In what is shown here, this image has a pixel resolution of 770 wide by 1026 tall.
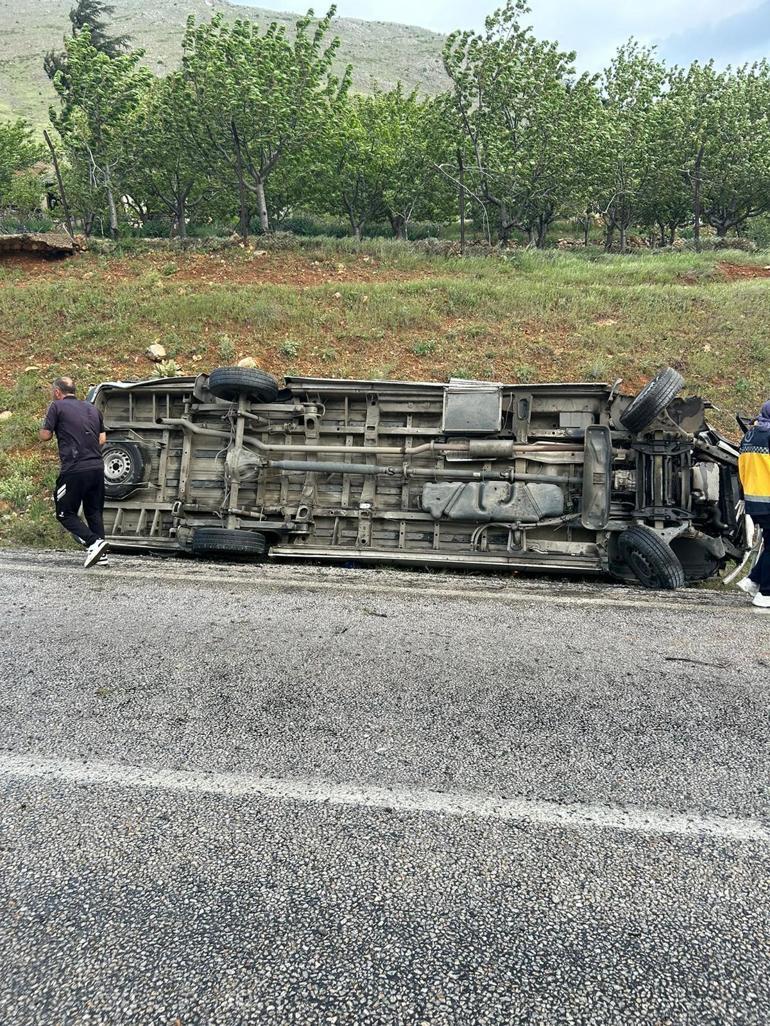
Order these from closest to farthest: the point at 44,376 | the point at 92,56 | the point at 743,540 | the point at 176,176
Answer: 1. the point at 743,540
2. the point at 44,376
3. the point at 92,56
4. the point at 176,176

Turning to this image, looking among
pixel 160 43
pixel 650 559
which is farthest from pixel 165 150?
pixel 160 43

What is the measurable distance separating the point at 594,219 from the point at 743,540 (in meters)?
37.6

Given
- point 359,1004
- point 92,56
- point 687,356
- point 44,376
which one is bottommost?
point 359,1004

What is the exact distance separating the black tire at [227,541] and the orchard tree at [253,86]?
18083mm

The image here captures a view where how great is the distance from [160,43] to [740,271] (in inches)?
5376

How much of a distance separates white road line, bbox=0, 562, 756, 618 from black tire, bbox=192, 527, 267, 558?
806 mm

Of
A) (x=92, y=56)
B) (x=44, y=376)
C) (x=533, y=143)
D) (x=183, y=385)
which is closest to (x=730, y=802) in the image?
(x=183, y=385)

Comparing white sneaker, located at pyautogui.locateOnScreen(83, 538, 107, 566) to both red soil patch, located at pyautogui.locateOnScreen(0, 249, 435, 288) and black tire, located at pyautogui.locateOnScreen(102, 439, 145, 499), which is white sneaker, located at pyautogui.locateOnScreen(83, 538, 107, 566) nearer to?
black tire, located at pyautogui.locateOnScreen(102, 439, 145, 499)

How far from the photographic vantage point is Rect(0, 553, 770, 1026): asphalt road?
171 cm

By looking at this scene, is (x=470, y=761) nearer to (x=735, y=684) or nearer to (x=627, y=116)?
(x=735, y=684)

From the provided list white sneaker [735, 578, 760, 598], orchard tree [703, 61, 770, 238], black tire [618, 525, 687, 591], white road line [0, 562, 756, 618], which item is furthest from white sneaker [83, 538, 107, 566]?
orchard tree [703, 61, 770, 238]

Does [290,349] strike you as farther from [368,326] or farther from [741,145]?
[741,145]

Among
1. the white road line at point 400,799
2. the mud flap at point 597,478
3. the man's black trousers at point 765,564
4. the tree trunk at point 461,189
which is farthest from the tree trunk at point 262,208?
the white road line at point 400,799

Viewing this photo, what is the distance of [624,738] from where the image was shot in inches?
118
